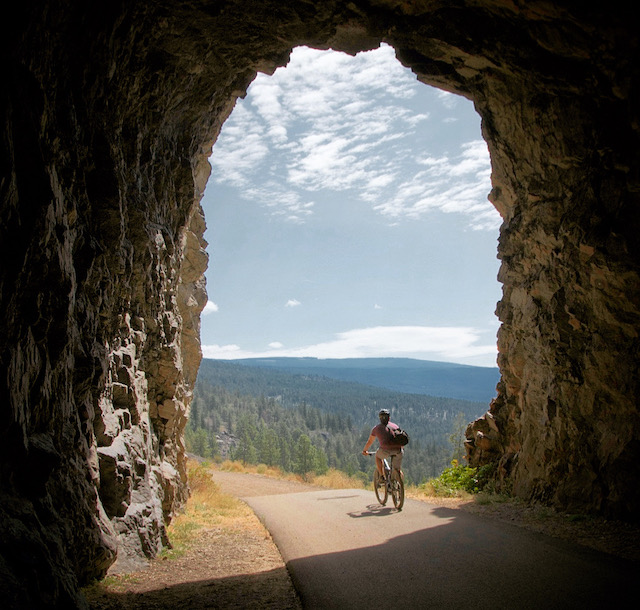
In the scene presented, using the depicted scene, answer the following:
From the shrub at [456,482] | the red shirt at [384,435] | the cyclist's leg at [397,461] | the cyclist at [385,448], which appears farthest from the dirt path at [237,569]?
the shrub at [456,482]

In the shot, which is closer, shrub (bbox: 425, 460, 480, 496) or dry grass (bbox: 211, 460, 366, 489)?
shrub (bbox: 425, 460, 480, 496)

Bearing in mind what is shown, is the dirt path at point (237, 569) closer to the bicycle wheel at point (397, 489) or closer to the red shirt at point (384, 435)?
the bicycle wheel at point (397, 489)

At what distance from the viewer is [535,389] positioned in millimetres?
12430

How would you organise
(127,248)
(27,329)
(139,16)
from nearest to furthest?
(27,329) < (139,16) < (127,248)

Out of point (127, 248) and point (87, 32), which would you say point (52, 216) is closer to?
point (87, 32)

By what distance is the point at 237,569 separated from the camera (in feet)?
24.1

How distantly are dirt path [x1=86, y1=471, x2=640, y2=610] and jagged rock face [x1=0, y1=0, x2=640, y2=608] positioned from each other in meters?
0.50

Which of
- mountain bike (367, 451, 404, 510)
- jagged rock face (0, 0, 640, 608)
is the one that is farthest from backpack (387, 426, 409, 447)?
jagged rock face (0, 0, 640, 608)

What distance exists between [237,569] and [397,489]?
186 inches

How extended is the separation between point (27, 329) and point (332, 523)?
23.6 ft

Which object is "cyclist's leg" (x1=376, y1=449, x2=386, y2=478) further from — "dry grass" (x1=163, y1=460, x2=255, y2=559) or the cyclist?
"dry grass" (x1=163, y1=460, x2=255, y2=559)

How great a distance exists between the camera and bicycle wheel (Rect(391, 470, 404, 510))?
35.9 feet

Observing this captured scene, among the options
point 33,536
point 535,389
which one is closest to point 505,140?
point 535,389

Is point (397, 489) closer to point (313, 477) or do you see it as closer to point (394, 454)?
point (394, 454)
